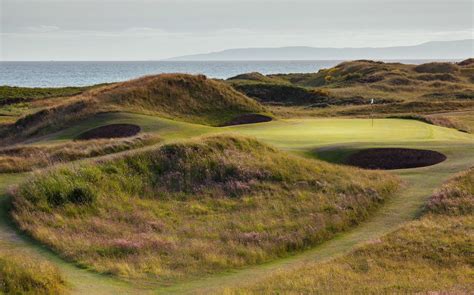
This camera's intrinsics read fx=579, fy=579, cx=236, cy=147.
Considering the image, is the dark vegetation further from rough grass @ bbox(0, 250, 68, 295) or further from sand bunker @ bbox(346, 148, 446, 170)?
rough grass @ bbox(0, 250, 68, 295)

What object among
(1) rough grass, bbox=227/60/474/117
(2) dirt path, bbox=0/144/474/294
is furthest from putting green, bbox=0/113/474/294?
(1) rough grass, bbox=227/60/474/117

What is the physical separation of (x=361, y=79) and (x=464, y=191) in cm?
7485

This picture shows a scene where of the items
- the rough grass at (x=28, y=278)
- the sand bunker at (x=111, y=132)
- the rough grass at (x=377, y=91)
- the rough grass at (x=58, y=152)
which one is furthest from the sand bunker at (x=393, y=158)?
the rough grass at (x=377, y=91)

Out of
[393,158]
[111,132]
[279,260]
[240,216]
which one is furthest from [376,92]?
[279,260]

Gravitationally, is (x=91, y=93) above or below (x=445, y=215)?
above

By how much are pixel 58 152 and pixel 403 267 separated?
67.6 ft

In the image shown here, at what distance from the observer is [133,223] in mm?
20719

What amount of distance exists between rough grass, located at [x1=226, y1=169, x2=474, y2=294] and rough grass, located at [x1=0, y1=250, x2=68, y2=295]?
14.4ft

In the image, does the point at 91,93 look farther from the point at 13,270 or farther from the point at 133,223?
the point at 13,270

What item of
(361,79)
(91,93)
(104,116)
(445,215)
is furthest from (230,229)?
(361,79)

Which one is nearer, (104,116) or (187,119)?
(104,116)

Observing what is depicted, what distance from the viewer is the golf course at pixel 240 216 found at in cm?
1548

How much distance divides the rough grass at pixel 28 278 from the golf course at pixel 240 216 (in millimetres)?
38

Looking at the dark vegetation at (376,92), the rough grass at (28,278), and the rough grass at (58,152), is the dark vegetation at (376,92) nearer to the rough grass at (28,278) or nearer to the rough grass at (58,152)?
the rough grass at (58,152)
